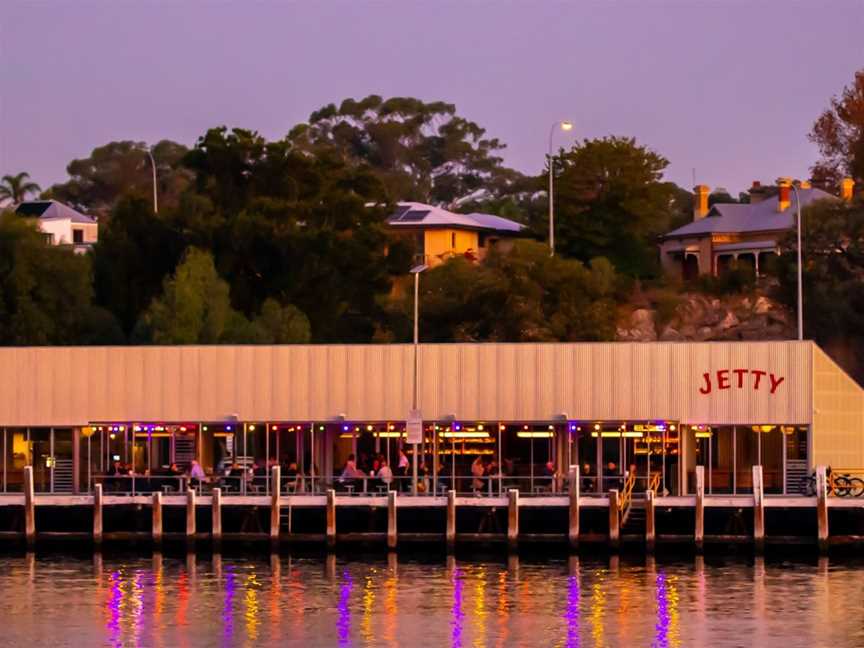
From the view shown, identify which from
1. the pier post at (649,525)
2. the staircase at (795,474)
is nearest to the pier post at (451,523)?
the pier post at (649,525)

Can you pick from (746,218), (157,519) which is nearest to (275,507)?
(157,519)

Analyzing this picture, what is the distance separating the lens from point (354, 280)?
116812 millimetres

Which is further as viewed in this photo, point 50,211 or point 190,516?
point 50,211

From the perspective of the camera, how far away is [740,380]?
7575 cm

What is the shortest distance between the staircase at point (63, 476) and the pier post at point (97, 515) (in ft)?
21.2

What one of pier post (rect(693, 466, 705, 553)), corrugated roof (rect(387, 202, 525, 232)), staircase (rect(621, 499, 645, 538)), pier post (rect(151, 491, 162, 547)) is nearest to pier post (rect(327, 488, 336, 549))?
pier post (rect(151, 491, 162, 547))

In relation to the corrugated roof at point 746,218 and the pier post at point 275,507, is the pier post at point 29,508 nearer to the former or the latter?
the pier post at point 275,507

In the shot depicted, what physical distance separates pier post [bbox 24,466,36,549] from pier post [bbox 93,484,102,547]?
2.12 meters

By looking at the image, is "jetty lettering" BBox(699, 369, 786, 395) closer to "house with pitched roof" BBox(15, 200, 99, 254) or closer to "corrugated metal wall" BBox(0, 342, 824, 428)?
"corrugated metal wall" BBox(0, 342, 824, 428)

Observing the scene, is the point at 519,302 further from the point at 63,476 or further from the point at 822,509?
the point at 822,509

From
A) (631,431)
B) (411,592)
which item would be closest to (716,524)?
(631,431)

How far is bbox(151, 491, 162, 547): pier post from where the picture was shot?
233ft

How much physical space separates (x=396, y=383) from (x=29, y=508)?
13.9 metres

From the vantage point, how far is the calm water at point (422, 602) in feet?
174
